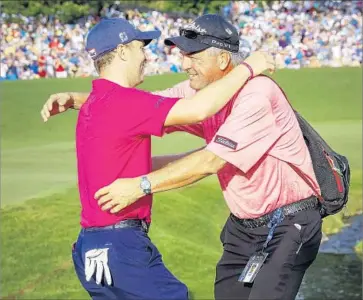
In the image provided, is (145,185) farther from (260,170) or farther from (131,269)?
(260,170)

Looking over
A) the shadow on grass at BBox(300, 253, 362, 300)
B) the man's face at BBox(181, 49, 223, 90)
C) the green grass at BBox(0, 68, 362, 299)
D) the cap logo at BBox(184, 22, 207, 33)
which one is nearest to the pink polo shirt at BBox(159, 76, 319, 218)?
the man's face at BBox(181, 49, 223, 90)

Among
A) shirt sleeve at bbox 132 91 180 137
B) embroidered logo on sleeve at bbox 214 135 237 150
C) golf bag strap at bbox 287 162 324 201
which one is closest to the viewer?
shirt sleeve at bbox 132 91 180 137

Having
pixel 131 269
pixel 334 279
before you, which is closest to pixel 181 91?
pixel 131 269

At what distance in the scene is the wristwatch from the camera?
11.2ft

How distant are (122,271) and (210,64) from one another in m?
1.16

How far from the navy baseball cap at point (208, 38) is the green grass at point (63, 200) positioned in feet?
10.4

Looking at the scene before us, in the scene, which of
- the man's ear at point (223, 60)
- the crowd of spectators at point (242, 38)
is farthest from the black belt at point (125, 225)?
the crowd of spectators at point (242, 38)

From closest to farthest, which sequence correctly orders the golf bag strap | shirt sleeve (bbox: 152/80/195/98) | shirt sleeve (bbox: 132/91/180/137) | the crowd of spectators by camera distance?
shirt sleeve (bbox: 132/91/180/137), the golf bag strap, shirt sleeve (bbox: 152/80/195/98), the crowd of spectators

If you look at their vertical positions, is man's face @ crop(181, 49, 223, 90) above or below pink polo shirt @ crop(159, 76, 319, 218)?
above

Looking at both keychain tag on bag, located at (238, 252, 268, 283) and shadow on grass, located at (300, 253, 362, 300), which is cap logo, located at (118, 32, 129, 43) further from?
shadow on grass, located at (300, 253, 362, 300)

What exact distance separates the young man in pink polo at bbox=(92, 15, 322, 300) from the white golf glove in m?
0.57

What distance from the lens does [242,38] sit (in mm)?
23203

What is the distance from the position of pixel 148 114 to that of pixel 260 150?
2.04 ft

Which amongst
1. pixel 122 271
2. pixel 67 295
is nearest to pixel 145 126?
pixel 122 271
